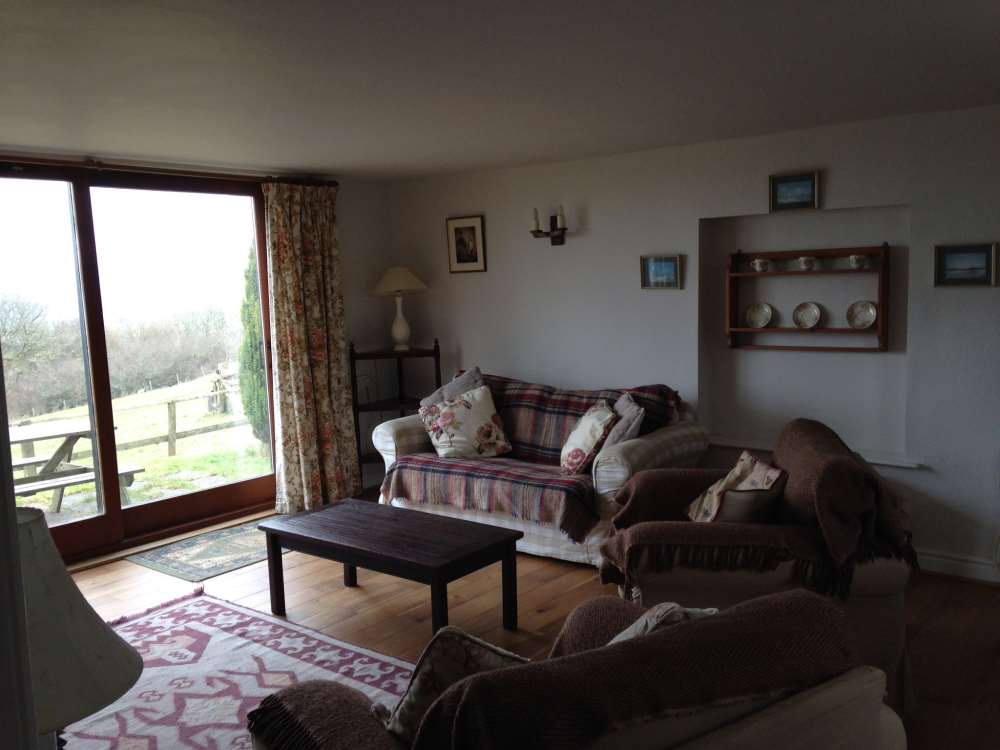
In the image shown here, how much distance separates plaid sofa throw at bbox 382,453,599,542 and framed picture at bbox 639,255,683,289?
4.21 feet

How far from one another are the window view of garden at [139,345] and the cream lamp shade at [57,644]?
3.26 meters

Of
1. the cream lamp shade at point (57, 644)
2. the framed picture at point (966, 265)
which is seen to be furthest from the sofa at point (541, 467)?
the cream lamp shade at point (57, 644)

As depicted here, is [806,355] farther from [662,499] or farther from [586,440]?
[662,499]

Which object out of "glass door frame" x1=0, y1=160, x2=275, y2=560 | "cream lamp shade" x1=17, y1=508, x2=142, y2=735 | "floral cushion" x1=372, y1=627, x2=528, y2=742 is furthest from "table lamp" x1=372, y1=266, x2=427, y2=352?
"cream lamp shade" x1=17, y1=508, x2=142, y2=735

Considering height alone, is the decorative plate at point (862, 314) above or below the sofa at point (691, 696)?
above

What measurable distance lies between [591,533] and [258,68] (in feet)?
8.99

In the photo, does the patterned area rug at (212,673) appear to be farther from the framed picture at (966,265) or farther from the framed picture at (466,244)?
the framed picture at (966,265)

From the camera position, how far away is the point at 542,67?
285cm

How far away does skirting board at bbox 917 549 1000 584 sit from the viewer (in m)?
4.02

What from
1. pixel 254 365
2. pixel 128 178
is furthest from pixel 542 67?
pixel 254 365

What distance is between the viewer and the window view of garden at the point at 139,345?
4.44 metres

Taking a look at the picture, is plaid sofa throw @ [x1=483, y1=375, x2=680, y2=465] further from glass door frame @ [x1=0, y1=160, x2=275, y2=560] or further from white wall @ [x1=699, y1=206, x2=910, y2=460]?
glass door frame @ [x1=0, y1=160, x2=275, y2=560]

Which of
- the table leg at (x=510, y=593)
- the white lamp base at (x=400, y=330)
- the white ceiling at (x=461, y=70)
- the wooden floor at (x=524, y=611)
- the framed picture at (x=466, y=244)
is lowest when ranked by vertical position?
the wooden floor at (x=524, y=611)

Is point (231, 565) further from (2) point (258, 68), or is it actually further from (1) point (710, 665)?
(1) point (710, 665)
